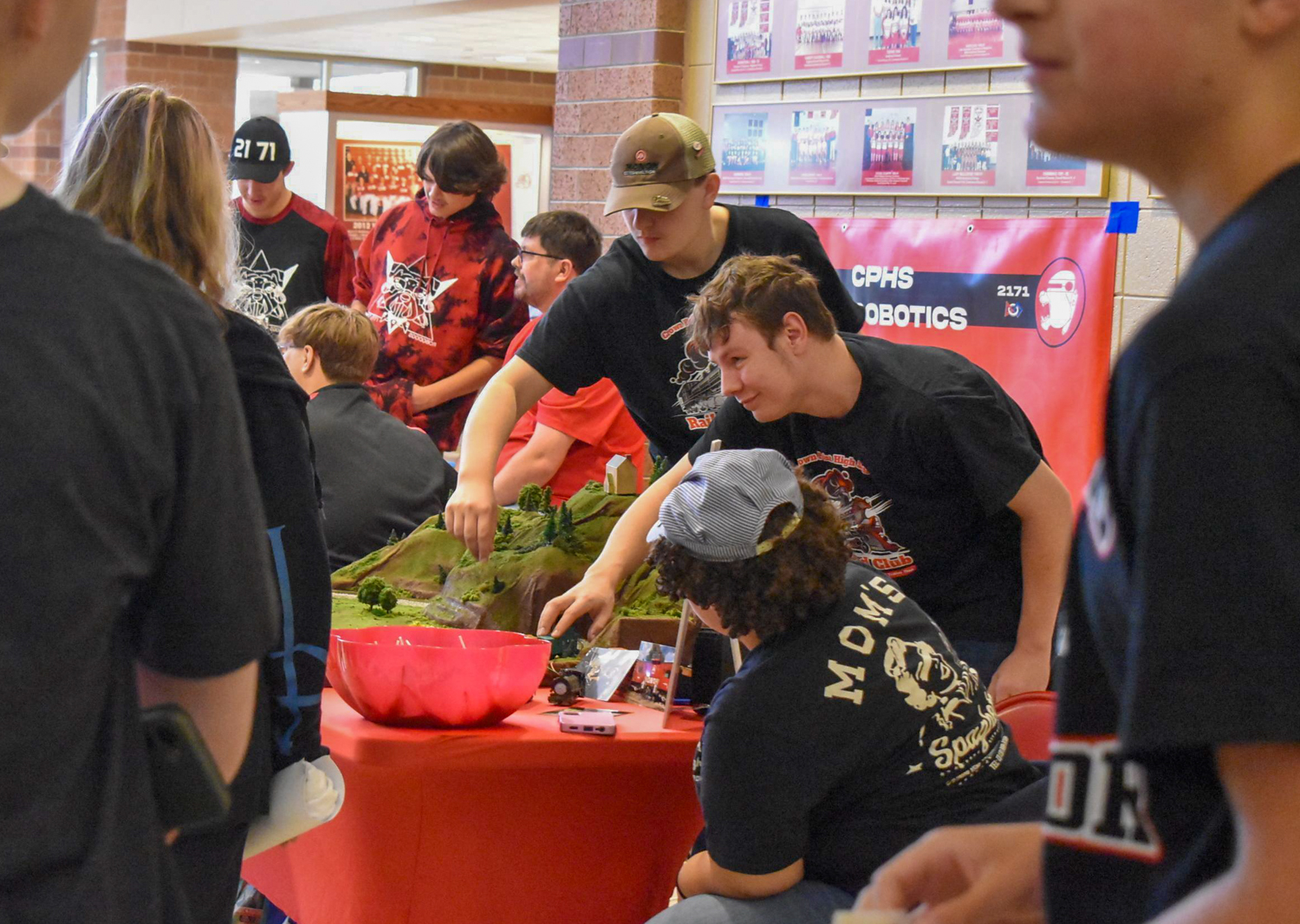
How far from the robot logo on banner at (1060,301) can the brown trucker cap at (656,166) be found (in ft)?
4.45

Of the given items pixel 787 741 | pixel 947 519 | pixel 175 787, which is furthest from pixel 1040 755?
pixel 175 787

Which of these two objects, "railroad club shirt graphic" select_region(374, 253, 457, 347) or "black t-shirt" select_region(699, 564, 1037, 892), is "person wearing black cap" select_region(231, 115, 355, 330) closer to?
"railroad club shirt graphic" select_region(374, 253, 457, 347)

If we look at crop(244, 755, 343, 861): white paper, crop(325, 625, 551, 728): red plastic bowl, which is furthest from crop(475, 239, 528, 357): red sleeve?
crop(244, 755, 343, 861): white paper

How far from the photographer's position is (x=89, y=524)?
0.87 m

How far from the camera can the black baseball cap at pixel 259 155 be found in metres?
4.78

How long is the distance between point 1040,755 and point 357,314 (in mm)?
2125

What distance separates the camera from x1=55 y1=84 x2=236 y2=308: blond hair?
1.65m

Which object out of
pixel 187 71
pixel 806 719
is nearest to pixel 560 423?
pixel 806 719

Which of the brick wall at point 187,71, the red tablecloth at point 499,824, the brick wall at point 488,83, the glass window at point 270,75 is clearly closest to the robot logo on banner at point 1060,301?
the red tablecloth at point 499,824

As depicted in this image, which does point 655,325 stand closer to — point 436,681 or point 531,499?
point 531,499

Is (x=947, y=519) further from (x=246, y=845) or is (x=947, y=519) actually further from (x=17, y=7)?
(x=17, y=7)

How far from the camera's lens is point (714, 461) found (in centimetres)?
209

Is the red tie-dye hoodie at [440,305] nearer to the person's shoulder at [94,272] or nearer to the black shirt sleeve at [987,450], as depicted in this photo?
the black shirt sleeve at [987,450]

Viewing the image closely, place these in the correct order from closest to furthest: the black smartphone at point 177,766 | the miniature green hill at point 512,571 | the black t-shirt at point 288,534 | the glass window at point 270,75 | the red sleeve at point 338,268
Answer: the black smartphone at point 177,766
the black t-shirt at point 288,534
the miniature green hill at point 512,571
the red sleeve at point 338,268
the glass window at point 270,75
